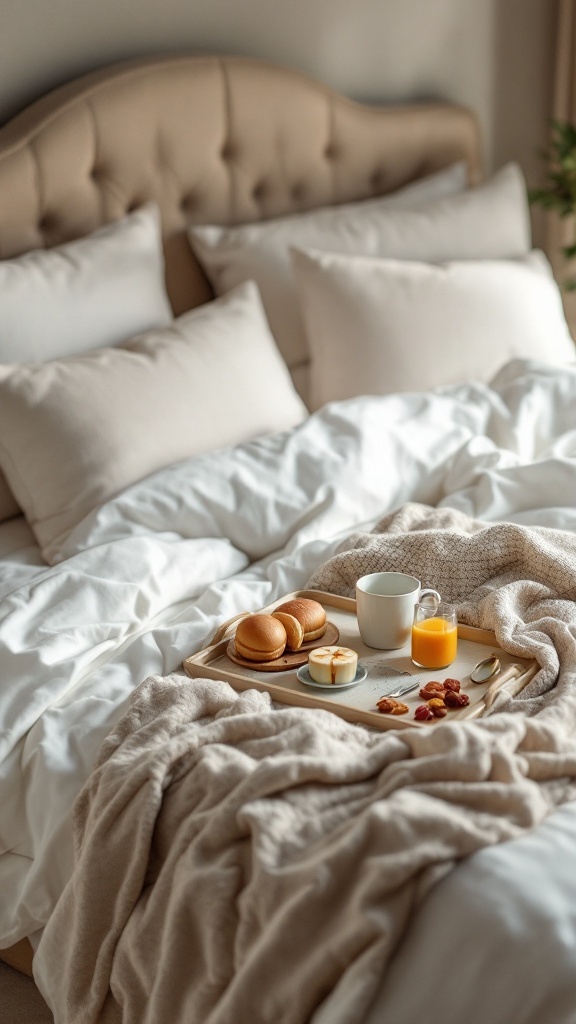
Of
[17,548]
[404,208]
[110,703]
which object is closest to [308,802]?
[110,703]

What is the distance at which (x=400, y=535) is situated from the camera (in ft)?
5.64

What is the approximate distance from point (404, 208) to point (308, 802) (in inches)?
78.7

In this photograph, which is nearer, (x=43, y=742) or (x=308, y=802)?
(x=308, y=802)

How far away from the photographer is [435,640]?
147cm

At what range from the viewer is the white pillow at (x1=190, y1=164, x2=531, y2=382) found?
2561mm

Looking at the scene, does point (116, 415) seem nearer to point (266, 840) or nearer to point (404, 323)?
point (404, 323)

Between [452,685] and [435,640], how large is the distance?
0.27ft

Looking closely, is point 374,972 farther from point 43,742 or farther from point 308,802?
point 43,742

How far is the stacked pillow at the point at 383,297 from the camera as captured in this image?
249 centimetres

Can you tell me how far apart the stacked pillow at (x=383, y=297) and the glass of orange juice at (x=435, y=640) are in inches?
42.4

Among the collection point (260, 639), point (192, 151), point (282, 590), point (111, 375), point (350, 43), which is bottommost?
point (282, 590)

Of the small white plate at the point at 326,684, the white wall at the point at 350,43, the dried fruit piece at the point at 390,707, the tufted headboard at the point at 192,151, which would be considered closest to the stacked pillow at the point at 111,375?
the tufted headboard at the point at 192,151

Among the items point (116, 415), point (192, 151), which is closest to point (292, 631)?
point (116, 415)

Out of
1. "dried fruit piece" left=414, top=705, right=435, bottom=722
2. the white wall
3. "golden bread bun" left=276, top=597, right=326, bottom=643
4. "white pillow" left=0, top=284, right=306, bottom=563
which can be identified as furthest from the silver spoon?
the white wall
